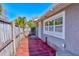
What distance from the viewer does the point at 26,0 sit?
380 cm

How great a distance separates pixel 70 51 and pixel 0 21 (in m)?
2.80

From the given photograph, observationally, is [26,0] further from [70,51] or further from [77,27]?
[70,51]

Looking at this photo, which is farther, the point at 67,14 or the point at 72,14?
the point at 67,14

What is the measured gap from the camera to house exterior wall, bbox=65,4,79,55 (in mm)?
5141

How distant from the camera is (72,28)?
5.56 metres

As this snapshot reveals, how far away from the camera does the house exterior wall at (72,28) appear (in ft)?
16.9

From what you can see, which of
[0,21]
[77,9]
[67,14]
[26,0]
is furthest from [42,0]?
[67,14]

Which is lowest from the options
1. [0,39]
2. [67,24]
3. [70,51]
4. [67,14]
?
[70,51]

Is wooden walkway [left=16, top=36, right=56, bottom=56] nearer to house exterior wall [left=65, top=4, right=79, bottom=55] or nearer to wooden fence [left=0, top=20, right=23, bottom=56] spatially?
wooden fence [left=0, top=20, right=23, bottom=56]

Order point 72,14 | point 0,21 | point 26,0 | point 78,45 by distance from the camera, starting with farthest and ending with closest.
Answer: point 72,14 < point 78,45 < point 0,21 < point 26,0

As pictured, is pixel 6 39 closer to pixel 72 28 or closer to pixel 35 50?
pixel 72 28

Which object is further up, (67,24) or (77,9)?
(77,9)

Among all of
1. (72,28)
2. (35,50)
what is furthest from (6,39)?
(35,50)

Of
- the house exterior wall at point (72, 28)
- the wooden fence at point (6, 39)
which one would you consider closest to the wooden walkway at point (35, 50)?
the wooden fence at point (6, 39)
